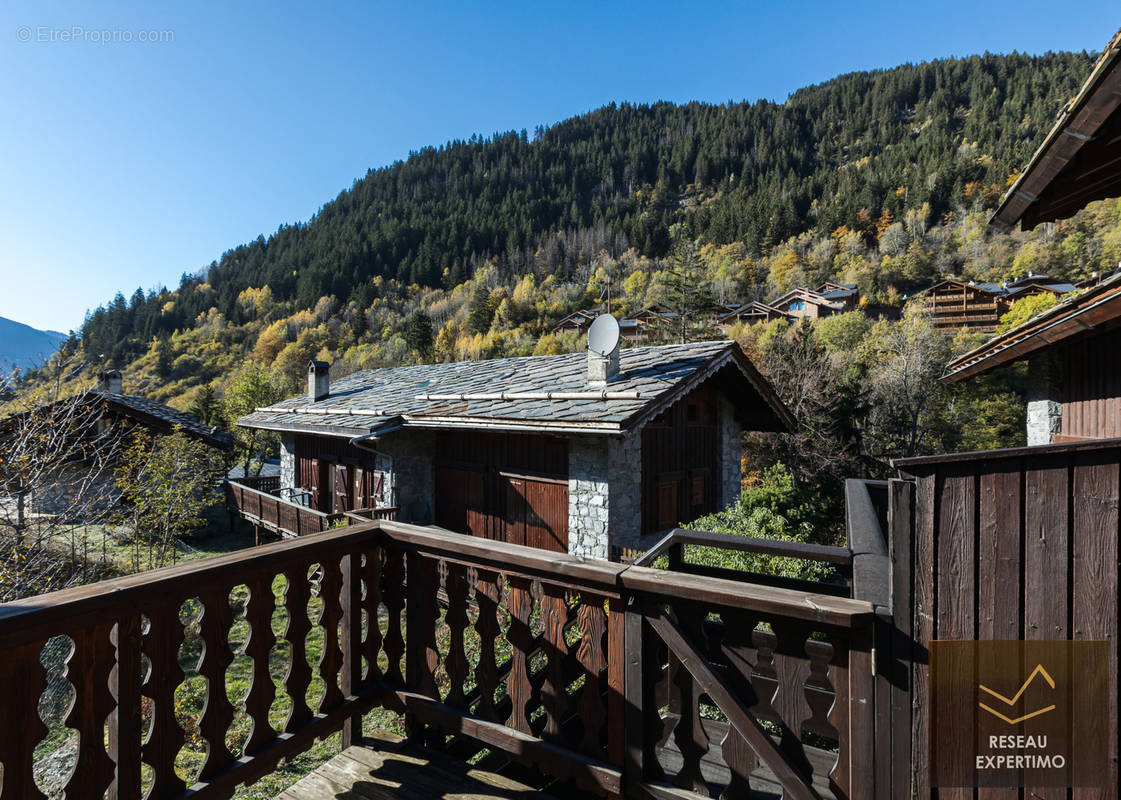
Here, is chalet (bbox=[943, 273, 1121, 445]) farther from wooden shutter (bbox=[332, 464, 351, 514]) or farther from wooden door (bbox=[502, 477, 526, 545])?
wooden shutter (bbox=[332, 464, 351, 514])

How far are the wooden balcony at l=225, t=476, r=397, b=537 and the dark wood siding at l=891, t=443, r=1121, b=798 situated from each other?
8.74m

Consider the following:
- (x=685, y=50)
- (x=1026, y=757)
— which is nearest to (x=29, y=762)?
(x=1026, y=757)

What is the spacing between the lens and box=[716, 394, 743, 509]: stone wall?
11.1 metres

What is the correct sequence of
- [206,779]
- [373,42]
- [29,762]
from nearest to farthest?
1. [29,762]
2. [206,779]
3. [373,42]

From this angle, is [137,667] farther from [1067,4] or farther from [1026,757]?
[1067,4]

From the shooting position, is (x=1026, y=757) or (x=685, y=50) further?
(x=685, y=50)

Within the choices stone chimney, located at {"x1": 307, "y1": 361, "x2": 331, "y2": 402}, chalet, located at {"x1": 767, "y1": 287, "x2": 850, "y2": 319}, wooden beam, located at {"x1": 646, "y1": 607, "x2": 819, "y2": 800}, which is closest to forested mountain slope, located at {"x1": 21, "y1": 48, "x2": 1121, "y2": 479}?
chalet, located at {"x1": 767, "y1": 287, "x2": 850, "y2": 319}

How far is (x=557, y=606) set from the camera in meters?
2.26

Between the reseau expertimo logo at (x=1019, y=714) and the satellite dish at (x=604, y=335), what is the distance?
8.17m

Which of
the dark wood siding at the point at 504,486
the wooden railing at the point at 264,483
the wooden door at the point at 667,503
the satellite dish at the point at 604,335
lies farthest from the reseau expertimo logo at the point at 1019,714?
the wooden railing at the point at 264,483

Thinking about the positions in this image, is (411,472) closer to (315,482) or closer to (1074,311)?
(315,482)

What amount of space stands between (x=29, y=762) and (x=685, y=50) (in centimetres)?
5372

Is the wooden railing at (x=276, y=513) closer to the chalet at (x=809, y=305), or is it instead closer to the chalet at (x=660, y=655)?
the chalet at (x=660, y=655)

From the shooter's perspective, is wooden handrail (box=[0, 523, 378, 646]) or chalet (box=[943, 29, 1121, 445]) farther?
chalet (box=[943, 29, 1121, 445])
